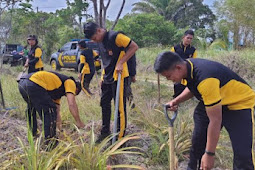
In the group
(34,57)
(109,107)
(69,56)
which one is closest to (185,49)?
(109,107)

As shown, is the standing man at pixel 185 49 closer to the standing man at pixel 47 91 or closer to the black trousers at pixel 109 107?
the black trousers at pixel 109 107

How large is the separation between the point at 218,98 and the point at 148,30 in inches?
725

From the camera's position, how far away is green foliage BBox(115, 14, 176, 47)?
20062mm

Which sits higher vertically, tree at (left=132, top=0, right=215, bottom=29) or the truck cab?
tree at (left=132, top=0, right=215, bottom=29)

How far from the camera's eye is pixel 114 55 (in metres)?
3.83

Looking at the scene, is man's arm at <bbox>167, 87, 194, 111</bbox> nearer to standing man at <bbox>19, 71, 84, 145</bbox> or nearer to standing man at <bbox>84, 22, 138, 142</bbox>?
standing man at <bbox>84, 22, 138, 142</bbox>

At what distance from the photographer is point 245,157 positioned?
7.64 ft

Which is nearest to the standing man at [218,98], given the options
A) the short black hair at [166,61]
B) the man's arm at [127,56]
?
the short black hair at [166,61]

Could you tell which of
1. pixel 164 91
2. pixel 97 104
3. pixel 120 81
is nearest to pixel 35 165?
pixel 120 81

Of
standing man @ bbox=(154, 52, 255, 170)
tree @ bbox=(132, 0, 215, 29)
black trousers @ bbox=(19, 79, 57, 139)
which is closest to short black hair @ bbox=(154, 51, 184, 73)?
standing man @ bbox=(154, 52, 255, 170)

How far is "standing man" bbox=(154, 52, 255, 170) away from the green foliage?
17.3m

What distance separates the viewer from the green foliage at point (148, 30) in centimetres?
2006

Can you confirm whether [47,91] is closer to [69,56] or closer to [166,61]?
[166,61]

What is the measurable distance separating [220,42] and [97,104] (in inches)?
397
